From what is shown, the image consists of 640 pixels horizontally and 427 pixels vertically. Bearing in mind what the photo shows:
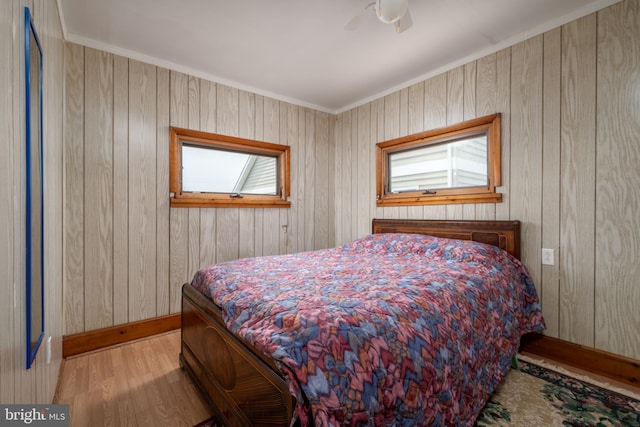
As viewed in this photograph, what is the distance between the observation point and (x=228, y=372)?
53.7 inches

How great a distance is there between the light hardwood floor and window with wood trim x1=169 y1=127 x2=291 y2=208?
1.32m

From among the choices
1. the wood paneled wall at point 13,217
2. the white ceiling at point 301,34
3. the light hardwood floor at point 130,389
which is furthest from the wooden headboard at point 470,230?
the wood paneled wall at point 13,217

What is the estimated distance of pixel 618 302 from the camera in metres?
1.92

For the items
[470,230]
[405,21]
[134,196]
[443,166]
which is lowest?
[470,230]

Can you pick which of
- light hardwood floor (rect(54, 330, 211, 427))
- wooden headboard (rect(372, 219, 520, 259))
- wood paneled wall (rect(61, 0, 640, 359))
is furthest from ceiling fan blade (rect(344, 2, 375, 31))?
light hardwood floor (rect(54, 330, 211, 427))

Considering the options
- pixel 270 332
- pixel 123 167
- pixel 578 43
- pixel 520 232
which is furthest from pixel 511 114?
pixel 123 167

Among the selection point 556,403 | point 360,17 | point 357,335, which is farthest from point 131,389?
point 360,17

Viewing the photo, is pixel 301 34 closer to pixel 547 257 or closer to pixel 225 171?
pixel 225 171

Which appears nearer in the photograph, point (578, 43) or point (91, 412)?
point (91, 412)

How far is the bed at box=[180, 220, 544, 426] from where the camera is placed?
909mm

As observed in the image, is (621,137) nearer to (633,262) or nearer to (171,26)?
(633,262)

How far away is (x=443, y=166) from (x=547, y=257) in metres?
1.19

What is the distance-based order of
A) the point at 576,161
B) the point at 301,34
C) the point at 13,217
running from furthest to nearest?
the point at 301,34 → the point at 576,161 → the point at 13,217

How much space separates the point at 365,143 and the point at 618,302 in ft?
8.68
